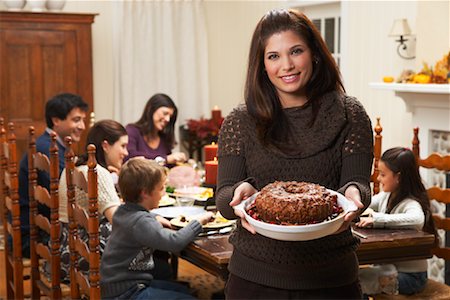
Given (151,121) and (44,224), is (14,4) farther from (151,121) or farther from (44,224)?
(44,224)

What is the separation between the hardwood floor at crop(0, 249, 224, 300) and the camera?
416cm

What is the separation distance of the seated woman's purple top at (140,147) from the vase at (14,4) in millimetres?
1574

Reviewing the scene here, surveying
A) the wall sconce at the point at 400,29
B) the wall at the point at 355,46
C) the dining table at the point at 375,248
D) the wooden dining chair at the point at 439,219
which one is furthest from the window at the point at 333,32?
the dining table at the point at 375,248

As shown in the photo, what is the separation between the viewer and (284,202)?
1.55 m

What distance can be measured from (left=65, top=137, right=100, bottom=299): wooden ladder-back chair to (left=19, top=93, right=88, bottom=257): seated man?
0.72m

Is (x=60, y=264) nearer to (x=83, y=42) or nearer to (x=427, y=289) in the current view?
(x=427, y=289)

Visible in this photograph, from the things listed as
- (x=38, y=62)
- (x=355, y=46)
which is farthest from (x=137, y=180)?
(x=38, y=62)

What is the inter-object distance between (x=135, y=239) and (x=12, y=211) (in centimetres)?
98

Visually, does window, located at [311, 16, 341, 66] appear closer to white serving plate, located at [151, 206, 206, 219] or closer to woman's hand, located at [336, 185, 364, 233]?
white serving plate, located at [151, 206, 206, 219]

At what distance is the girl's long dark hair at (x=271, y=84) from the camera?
1.65 m

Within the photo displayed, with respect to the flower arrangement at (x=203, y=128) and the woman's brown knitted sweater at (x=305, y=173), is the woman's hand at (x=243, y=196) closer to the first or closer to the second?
the woman's brown knitted sweater at (x=305, y=173)

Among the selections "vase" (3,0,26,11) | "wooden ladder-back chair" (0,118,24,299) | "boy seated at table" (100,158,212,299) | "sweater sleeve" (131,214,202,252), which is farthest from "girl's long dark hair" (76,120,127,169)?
"vase" (3,0,26,11)

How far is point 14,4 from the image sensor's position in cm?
546

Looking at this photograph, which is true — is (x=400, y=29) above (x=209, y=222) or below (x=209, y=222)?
above
